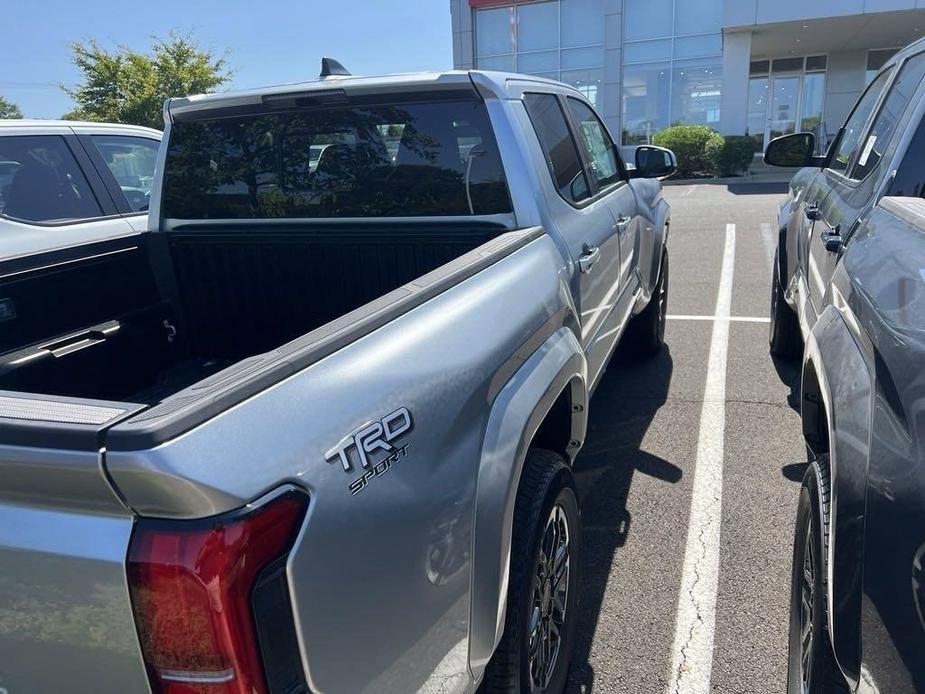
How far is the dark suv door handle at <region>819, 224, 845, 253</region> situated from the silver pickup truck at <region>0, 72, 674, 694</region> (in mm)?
903

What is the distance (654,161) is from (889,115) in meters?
1.81

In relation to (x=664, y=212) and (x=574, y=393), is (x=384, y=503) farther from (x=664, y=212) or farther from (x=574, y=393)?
(x=664, y=212)

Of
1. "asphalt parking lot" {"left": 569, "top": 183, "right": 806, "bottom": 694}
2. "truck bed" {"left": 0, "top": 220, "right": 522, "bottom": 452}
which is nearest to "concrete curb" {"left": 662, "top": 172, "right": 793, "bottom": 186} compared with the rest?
"asphalt parking lot" {"left": 569, "top": 183, "right": 806, "bottom": 694}

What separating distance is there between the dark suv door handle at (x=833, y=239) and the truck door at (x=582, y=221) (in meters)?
0.90

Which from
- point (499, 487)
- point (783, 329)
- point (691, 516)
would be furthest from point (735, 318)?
point (499, 487)

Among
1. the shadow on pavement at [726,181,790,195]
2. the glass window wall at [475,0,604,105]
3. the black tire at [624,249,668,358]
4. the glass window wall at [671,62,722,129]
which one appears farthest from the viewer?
the glass window wall at [475,0,604,105]

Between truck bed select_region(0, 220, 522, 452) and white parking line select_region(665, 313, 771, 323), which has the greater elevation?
truck bed select_region(0, 220, 522, 452)

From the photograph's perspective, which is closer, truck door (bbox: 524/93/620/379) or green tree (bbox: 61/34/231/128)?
truck door (bbox: 524/93/620/379)

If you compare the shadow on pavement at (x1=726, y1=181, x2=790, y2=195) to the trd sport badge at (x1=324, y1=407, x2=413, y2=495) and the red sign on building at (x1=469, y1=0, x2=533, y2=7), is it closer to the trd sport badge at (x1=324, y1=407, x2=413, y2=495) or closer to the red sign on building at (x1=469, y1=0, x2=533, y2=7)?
the red sign on building at (x1=469, y1=0, x2=533, y2=7)

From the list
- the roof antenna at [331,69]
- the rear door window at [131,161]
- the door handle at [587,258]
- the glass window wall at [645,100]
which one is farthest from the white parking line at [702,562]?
the glass window wall at [645,100]

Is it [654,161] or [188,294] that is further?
[654,161]

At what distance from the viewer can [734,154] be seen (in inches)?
832

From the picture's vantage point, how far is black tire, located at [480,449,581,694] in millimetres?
2012

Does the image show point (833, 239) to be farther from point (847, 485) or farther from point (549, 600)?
point (549, 600)
